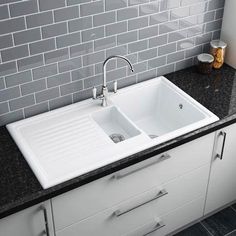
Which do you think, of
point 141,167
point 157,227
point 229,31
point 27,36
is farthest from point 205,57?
point 27,36

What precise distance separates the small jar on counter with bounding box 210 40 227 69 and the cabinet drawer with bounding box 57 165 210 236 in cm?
72

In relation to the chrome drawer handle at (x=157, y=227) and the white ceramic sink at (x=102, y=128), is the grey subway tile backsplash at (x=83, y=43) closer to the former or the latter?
the white ceramic sink at (x=102, y=128)

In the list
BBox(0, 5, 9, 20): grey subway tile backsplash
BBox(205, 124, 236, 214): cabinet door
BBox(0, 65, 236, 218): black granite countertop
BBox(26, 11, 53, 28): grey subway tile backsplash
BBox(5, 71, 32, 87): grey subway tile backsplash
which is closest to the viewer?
BBox(0, 65, 236, 218): black granite countertop

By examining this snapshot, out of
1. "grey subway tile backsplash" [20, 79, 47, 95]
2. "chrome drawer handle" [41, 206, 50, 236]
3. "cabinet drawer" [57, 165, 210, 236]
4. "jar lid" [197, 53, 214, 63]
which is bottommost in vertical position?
"cabinet drawer" [57, 165, 210, 236]

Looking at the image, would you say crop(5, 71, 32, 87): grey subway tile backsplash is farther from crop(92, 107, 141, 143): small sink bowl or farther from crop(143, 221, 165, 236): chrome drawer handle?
A: crop(143, 221, 165, 236): chrome drawer handle

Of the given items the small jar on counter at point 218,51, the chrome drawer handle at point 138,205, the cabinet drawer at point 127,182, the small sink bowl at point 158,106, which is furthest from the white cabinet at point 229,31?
the chrome drawer handle at point 138,205

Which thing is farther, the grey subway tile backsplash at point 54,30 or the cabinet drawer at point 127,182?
the grey subway tile backsplash at point 54,30

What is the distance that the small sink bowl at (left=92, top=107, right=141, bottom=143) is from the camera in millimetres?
2621

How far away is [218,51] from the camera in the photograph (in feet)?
9.83

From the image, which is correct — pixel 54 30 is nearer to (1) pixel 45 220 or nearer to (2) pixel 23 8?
(2) pixel 23 8

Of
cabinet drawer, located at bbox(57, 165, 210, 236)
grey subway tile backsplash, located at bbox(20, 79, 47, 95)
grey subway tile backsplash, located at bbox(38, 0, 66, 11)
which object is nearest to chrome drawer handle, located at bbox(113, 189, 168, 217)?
cabinet drawer, located at bbox(57, 165, 210, 236)

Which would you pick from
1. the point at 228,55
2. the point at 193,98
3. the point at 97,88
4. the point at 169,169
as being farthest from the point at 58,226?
the point at 228,55

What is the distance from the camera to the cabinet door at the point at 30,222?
83.4 inches

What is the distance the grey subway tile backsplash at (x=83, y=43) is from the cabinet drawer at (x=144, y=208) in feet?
2.18
